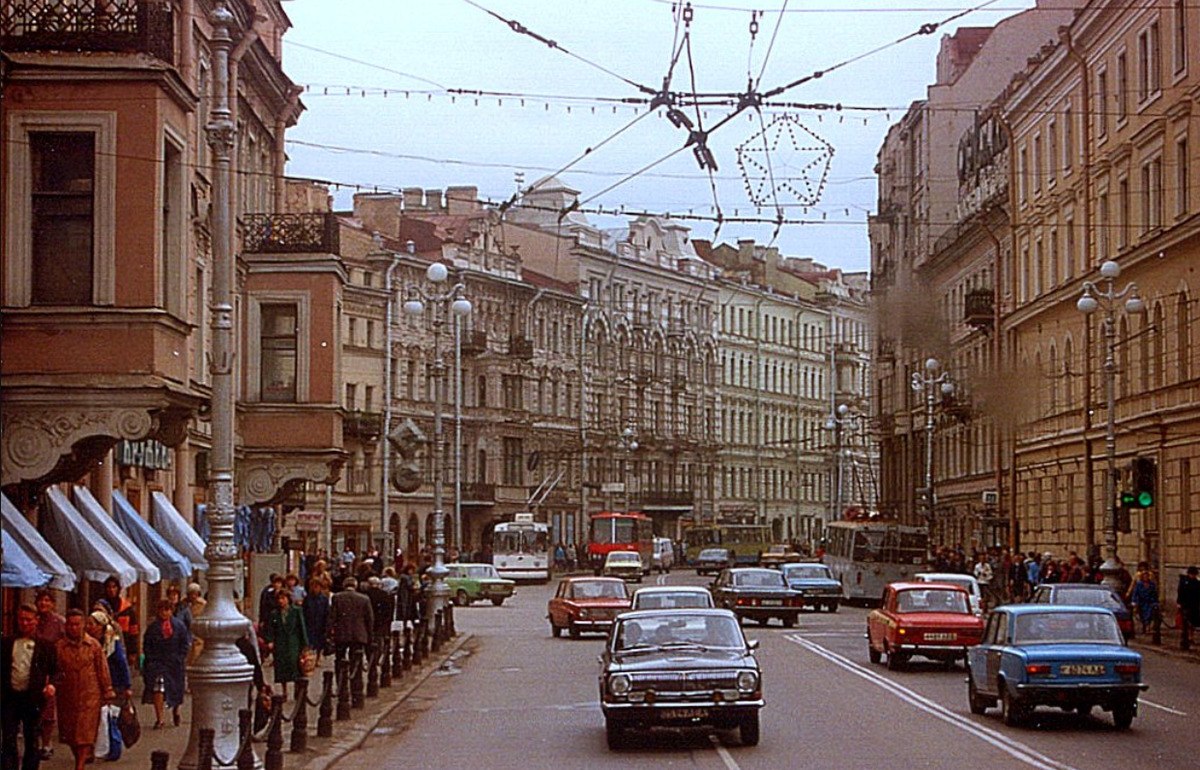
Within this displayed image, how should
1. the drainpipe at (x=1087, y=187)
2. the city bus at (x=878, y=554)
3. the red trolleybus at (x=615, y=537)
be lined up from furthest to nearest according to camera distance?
the red trolleybus at (x=615, y=537)
the city bus at (x=878, y=554)
the drainpipe at (x=1087, y=187)

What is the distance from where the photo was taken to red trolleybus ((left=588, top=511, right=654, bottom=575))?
3858 inches

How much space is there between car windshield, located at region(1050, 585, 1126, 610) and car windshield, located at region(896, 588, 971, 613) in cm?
149

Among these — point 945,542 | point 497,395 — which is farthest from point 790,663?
point 497,395

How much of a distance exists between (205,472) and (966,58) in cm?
5778

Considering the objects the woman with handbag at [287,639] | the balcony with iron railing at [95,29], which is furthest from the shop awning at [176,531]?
the balcony with iron railing at [95,29]

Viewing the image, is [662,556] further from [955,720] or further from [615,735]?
[615,735]

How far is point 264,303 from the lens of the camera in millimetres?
41594

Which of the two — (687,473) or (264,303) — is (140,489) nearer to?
(264,303)

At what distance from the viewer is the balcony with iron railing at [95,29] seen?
77.0 ft

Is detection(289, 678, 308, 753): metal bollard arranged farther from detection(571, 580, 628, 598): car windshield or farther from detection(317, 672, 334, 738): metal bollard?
detection(571, 580, 628, 598): car windshield

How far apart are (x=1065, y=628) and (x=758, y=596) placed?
2623 centimetres

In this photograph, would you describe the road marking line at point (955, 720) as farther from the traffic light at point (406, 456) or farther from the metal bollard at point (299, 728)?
the traffic light at point (406, 456)

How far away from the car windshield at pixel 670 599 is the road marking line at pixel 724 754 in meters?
10.8

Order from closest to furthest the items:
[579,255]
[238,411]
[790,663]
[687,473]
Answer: [790,663] < [238,411] < [579,255] < [687,473]
